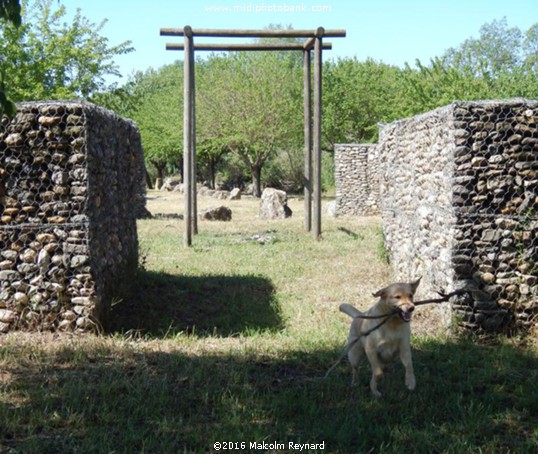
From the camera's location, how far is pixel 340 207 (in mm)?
23500

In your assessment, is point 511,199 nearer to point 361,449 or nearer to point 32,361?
point 361,449

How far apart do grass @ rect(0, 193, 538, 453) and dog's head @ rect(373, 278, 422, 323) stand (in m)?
0.76

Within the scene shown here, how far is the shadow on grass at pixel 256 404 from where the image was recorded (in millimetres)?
4082

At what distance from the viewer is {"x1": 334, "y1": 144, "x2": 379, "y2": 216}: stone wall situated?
922 inches

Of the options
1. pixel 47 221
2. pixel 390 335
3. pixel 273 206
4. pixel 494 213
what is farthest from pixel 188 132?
pixel 390 335

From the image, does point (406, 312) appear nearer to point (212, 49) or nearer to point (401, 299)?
point (401, 299)

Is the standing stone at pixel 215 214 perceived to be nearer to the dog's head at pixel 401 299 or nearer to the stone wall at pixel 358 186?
the stone wall at pixel 358 186

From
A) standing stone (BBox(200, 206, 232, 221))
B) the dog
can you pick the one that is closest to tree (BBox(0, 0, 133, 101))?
standing stone (BBox(200, 206, 232, 221))

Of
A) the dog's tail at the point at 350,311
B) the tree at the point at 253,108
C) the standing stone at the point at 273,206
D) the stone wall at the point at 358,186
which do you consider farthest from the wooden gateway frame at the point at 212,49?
the tree at the point at 253,108

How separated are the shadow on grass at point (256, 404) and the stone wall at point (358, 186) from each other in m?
17.4

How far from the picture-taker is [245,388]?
5035mm

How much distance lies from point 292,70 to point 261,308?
30.5 meters

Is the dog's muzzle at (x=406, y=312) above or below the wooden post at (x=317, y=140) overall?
below

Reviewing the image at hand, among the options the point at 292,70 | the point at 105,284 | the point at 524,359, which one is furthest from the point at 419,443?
the point at 292,70
